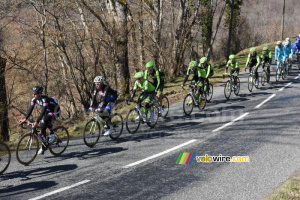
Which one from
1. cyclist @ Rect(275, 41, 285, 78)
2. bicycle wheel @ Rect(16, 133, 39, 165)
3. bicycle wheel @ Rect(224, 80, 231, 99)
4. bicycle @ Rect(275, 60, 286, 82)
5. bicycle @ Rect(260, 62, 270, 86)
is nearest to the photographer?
bicycle wheel @ Rect(16, 133, 39, 165)

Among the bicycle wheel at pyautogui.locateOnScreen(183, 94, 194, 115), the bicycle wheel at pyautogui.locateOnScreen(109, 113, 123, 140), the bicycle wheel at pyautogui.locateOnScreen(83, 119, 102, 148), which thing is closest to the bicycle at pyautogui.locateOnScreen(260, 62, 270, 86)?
the bicycle wheel at pyautogui.locateOnScreen(183, 94, 194, 115)

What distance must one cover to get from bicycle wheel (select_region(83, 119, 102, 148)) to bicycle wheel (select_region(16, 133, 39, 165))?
4.75 feet

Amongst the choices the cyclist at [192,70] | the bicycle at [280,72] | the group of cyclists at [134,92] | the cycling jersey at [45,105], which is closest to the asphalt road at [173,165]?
the group of cyclists at [134,92]

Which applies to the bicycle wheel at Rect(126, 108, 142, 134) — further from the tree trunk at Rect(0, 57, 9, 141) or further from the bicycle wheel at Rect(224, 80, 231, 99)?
the tree trunk at Rect(0, 57, 9, 141)

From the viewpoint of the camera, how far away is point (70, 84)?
1977 cm

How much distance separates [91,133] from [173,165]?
9.86ft

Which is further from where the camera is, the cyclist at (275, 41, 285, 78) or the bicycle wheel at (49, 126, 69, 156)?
the cyclist at (275, 41, 285, 78)

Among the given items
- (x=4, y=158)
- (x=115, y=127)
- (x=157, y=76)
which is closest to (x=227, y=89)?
(x=157, y=76)

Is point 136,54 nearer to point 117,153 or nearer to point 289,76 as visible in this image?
point 289,76

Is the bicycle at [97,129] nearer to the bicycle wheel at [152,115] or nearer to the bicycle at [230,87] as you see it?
the bicycle wheel at [152,115]

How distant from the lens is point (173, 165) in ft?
24.6

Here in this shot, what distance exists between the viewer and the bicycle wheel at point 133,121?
10474 mm

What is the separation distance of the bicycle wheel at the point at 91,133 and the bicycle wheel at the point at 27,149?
1447 mm

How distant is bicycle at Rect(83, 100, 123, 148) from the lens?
9.13m
